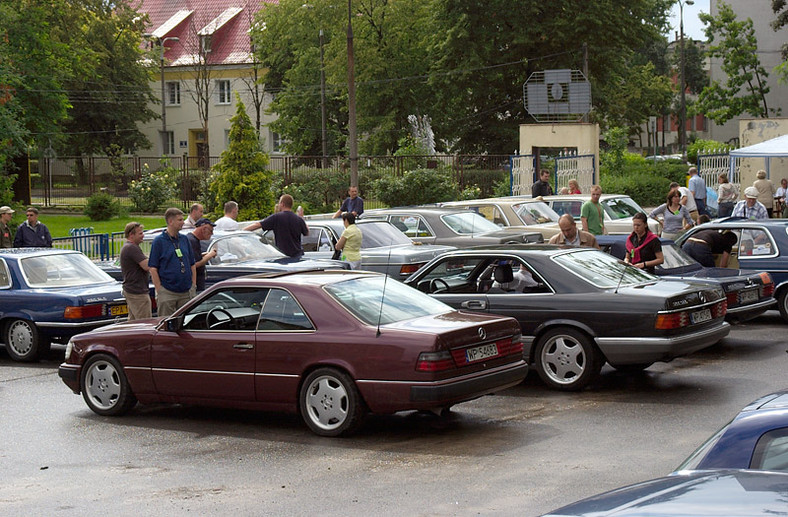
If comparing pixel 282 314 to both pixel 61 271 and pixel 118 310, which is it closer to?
pixel 118 310

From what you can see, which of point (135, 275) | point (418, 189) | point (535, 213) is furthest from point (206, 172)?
point (135, 275)

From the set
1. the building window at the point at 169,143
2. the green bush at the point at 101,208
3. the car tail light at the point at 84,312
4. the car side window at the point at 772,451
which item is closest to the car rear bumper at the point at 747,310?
the car tail light at the point at 84,312

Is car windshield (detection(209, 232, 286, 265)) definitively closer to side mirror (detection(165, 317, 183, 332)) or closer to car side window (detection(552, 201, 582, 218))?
side mirror (detection(165, 317, 183, 332))

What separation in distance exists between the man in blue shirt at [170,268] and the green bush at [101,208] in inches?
1236

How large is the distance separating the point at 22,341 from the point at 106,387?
440cm

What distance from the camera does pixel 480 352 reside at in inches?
360

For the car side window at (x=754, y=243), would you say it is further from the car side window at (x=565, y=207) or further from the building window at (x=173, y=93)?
the building window at (x=173, y=93)

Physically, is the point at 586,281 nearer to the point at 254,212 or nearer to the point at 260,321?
the point at 260,321

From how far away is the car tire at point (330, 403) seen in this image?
8.98 m

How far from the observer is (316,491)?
7555 millimetres

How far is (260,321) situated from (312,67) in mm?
57600

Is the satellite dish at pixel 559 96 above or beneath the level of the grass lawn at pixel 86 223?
above

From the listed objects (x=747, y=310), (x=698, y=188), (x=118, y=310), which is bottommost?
(x=747, y=310)

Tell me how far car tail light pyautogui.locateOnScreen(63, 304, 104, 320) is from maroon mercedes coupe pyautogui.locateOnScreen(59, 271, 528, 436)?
3.59m
